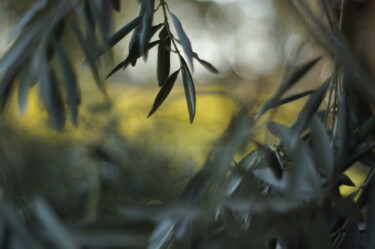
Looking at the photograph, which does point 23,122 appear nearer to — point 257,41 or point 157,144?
point 157,144

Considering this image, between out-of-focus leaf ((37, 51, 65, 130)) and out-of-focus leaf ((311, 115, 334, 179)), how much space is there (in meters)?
0.28

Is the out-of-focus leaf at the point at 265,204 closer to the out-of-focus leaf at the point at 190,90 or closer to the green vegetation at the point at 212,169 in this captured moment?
the green vegetation at the point at 212,169

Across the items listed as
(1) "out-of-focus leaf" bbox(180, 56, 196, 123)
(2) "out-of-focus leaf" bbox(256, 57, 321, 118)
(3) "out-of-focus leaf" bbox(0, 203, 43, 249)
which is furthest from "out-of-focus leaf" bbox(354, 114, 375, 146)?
(3) "out-of-focus leaf" bbox(0, 203, 43, 249)

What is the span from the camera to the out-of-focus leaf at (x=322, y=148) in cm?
56

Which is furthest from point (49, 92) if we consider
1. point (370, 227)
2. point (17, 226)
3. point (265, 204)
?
point (370, 227)

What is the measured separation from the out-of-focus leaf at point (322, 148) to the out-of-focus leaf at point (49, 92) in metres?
0.28

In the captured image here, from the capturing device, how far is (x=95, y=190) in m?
1.48

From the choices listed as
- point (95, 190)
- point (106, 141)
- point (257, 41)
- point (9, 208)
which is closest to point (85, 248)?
point (9, 208)

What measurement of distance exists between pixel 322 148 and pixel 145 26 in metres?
0.27

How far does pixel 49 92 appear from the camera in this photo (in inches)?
23.2

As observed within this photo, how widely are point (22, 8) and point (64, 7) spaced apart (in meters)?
2.54

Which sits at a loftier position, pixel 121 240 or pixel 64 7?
pixel 64 7

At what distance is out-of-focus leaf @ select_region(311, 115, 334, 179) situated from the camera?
561 millimetres

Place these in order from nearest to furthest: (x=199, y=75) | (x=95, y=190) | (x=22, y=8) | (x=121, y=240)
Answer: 1. (x=121, y=240)
2. (x=95, y=190)
3. (x=22, y=8)
4. (x=199, y=75)
